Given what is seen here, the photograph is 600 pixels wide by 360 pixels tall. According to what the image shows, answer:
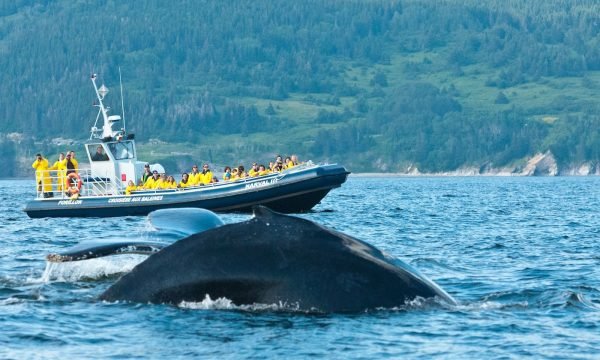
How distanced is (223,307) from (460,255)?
1395 cm

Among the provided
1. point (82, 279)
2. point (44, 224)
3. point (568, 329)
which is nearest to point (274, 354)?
point (568, 329)

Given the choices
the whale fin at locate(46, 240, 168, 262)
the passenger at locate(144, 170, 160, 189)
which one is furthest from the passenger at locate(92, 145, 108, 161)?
the whale fin at locate(46, 240, 168, 262)

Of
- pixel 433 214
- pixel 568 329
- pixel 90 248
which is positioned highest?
pixel 90 248

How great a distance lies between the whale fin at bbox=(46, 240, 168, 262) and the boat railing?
96.7 ft

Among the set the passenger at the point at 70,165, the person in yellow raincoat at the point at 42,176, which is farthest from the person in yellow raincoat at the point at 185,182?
the person in yellow raincoat at the point at 42,176

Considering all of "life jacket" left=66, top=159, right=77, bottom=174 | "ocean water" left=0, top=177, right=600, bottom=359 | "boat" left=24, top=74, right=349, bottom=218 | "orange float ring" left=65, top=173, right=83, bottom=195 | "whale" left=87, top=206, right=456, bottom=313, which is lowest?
"boat" left=24, top=74, right=349, bottom=218

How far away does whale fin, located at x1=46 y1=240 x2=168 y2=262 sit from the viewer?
13562mm

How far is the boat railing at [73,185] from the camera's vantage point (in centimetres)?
4519

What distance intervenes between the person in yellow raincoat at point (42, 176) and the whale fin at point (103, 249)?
30644mm

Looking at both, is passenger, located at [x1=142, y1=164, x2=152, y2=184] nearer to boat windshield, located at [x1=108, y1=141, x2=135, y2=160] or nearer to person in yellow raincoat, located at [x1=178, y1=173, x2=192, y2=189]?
person in yellow raincoat, located at [x1=178, y1=173, x2=192, y2=189]

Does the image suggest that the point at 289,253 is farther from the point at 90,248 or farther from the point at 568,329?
the point at 568,329

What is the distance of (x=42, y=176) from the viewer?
147 ft

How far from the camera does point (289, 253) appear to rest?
1286 centimetres

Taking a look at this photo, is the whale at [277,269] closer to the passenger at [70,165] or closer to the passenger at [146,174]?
the passenger at [70,165]
